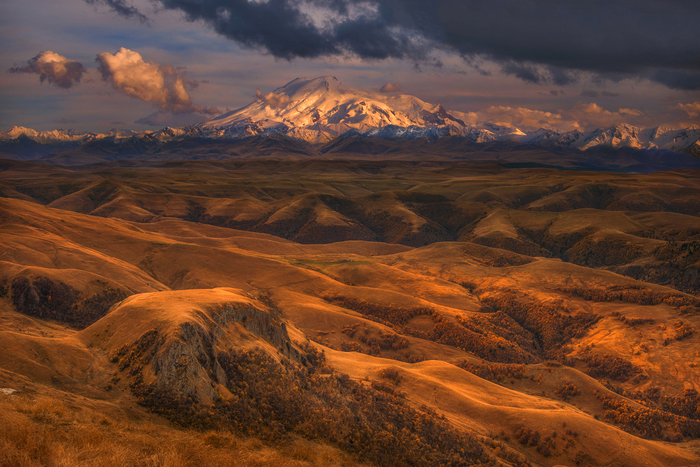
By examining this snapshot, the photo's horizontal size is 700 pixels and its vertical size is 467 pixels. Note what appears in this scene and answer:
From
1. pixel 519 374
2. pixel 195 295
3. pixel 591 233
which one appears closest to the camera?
pixel 195 295

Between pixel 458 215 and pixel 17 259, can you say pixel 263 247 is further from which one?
pixel 458 215

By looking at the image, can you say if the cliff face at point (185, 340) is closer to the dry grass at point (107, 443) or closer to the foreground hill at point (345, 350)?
the foreground hill at point (345, 350)

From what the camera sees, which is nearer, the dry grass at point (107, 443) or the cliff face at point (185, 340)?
the dry grass at point (107, 443)

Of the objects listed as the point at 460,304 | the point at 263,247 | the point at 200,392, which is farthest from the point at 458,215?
→ the point at 200,392

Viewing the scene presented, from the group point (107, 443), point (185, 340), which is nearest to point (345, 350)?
point (185, 340)

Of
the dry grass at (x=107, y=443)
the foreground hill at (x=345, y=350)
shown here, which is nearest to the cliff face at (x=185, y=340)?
the foreground hill at (x=345, y=350)
